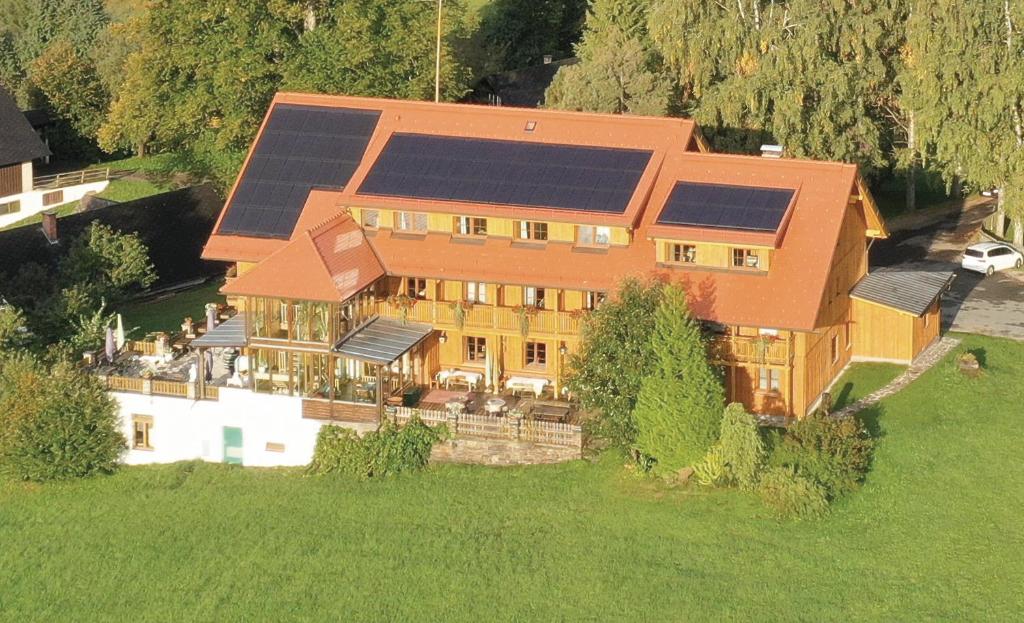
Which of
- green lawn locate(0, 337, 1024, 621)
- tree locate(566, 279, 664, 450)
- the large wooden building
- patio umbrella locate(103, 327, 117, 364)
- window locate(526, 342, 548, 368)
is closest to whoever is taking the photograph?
green lawn locate(0, 337, 1024, 621)

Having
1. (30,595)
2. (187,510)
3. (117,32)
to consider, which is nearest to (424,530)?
(187,510)

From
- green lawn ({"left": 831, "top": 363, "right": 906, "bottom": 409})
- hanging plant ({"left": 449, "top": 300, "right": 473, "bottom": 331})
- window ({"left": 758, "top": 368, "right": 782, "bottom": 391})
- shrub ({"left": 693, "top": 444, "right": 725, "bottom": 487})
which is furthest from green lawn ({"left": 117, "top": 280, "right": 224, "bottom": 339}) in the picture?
green lawn ({"left": 831, "top": 363, "right": 906, "bottom": 409})

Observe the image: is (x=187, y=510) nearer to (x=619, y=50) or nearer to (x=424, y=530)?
(x=424, y=530)

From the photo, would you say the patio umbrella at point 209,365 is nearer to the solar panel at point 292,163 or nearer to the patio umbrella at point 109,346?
the patio umbrella at point 109,346

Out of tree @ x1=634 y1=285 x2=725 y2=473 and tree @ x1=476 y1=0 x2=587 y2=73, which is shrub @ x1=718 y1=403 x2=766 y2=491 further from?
tree @ x1=476 y1=0 x2=587 y2=73

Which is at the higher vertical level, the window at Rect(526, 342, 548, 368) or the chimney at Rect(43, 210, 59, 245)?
the chimney at Rect(43, 210, 59, 245)

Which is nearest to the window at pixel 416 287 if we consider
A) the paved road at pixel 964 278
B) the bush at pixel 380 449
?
the bush at pixel 380 449

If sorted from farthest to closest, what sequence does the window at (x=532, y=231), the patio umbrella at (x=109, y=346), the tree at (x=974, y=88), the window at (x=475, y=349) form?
the tree at (x=974, y=88) → the patio umbrella at (x=109, y=346) → the window at (x=475, y=349) → the window at (x=532, y=231)
